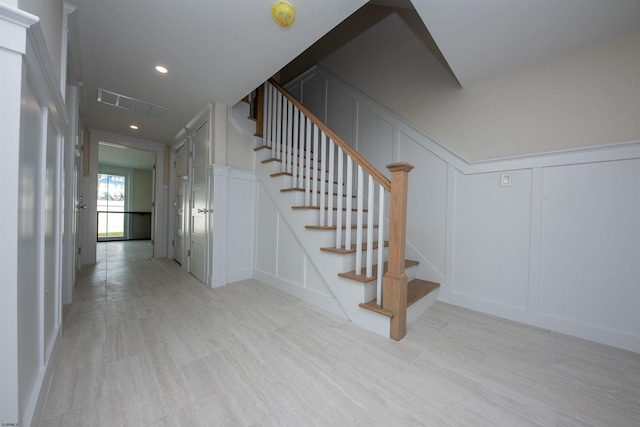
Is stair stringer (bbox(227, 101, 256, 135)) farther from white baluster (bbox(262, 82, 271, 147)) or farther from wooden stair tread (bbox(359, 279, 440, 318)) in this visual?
wooden stair tread (bbox(359, 279, 440, 318))

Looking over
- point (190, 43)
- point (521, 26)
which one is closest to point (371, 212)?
point (521, 26)

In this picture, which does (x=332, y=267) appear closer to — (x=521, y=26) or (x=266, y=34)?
(x=266, y=34)

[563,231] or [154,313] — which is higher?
[563,231]

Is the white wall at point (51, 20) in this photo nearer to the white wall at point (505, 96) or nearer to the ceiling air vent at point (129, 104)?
the ceiling air vent at point (129, 104)

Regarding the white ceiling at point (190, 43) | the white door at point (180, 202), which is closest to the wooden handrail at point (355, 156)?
A: the white ceiling at point (190, 43)

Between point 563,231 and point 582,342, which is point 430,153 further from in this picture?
point 582,342

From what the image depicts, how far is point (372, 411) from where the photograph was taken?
104 centimetres

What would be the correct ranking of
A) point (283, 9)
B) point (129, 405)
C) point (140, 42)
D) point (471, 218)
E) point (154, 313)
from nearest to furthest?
point (129, 405) < point (283, 9) < point (140, 42) < point (154, 313) < point (471, 218)

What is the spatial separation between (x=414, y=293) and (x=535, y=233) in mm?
1097

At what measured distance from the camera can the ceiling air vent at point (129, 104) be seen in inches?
98.3

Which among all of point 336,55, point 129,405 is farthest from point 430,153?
point 129,405

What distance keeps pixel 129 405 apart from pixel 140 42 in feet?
7.55

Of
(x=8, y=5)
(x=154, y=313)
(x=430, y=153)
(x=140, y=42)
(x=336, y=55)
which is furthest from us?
(x=336, y=55)

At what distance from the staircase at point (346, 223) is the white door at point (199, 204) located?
0.69 metres
